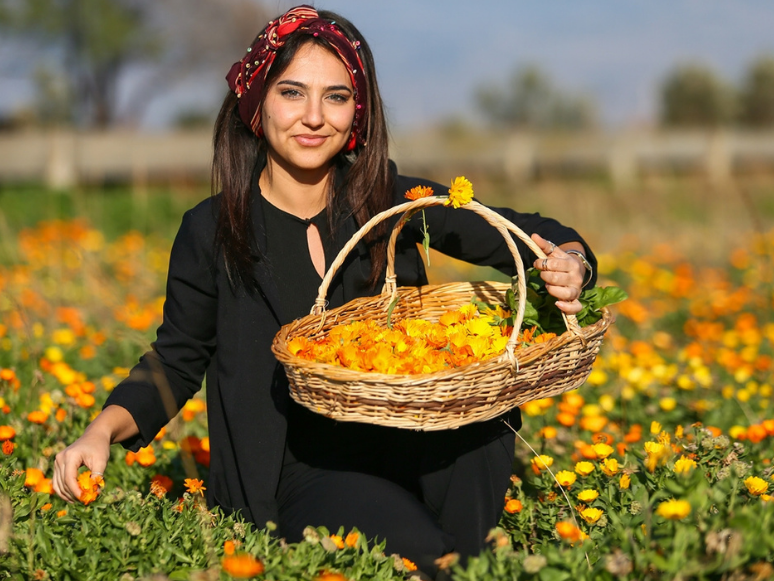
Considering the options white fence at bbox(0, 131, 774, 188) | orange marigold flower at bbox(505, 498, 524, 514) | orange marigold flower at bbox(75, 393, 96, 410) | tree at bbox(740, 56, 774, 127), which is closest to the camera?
orange marigold flower at bbox(505, 498, 524, 514)

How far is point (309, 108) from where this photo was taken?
2.16 metres

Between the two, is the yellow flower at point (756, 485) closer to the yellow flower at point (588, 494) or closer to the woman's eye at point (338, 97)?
the yellow flower at point (588, 494)

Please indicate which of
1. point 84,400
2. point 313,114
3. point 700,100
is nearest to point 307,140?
point 313,114

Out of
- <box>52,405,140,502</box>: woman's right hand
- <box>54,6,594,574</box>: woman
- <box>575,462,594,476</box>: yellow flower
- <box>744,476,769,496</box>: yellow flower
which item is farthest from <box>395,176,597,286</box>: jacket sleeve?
<box>52,405,140,502</box>: woman's right hand

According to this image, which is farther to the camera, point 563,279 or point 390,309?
point 390,309

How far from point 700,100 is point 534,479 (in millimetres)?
23621

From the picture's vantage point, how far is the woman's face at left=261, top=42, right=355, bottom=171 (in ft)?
7.14

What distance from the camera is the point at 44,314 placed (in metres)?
4.47

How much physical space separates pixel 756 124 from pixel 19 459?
23.9 meters

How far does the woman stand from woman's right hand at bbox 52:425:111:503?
11 centimetres

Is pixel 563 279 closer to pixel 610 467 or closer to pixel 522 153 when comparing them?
pixel 610 467

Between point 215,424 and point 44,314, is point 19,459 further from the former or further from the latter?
point 44,314

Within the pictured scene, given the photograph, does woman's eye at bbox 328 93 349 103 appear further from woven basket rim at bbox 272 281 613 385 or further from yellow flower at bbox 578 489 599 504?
yellow flower at bbox 578 489 599 504

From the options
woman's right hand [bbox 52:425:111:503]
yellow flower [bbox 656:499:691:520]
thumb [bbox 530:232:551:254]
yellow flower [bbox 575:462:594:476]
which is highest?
thumb [bbox 530:232:551:254]
